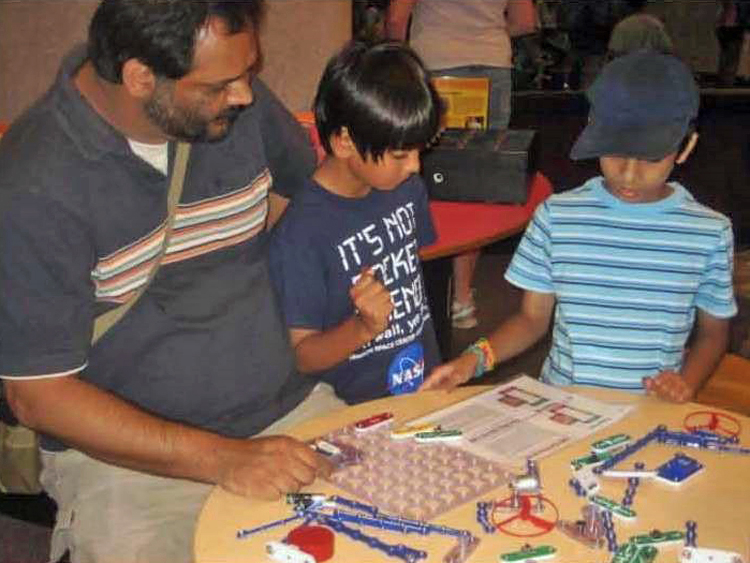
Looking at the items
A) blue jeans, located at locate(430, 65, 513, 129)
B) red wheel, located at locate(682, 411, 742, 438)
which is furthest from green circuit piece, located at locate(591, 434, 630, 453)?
blue jeans, located at locate(430, 65, 513, 129)

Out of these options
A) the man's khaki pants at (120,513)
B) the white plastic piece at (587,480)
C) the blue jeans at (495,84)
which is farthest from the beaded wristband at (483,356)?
the blue jeans at (495,84)

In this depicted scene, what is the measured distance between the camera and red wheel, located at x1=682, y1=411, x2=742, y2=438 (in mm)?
1582

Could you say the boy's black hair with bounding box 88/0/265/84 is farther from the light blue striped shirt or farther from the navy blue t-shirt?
the light blue striped shirt

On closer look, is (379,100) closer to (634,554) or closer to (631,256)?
(631,256)

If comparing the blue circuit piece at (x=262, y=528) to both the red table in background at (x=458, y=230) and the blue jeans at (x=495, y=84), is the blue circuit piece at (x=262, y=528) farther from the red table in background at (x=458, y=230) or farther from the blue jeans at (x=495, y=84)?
the blue jeans at (x=495, y=84)

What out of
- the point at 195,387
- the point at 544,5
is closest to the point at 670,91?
the point at 195,387

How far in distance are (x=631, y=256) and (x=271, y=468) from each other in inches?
32.4

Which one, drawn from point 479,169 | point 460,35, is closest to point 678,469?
point 479,169

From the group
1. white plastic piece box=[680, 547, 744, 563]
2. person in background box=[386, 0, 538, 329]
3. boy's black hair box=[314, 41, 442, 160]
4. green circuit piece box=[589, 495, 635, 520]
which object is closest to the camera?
white plastic piece box=[680, 547, 744, 563]

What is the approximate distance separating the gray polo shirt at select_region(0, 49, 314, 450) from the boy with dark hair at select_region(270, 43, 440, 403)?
0.07 meters

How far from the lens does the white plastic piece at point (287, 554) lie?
1.25 m

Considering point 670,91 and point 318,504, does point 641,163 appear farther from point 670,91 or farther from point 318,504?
point 318,504

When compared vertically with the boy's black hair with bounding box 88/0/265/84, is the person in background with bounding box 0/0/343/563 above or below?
below

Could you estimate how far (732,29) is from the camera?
826 cm
